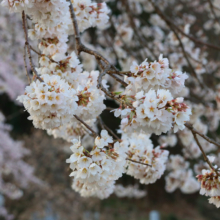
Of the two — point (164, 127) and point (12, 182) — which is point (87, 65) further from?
point (12, 182)

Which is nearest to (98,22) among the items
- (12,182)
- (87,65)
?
(87,65)

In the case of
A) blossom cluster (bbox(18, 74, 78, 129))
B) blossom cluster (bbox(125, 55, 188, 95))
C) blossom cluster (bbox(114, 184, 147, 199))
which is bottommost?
blossom cluster (bbox(18, 74, 78, 129))

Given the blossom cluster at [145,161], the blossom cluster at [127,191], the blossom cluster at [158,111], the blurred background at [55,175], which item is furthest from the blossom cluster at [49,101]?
the blossom cluster at [127,191]

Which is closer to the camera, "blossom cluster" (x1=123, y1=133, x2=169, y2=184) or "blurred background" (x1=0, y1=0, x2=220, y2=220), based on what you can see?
"blossom cluster" (x1=123, y1=133, x2=169, y2=184)

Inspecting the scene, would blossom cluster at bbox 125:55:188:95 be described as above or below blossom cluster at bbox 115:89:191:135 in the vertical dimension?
above

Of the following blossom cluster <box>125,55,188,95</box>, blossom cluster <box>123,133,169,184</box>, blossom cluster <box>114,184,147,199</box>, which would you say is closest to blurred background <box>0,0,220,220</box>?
blossom cluster <box>114,184,147,199</box>

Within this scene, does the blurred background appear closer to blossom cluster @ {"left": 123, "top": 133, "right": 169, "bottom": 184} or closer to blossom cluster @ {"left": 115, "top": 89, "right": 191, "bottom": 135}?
blossom cluster @ {"left": 123, "top": 133, "right": 169, "bottom": 184}

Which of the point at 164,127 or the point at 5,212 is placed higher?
the point at 164,127

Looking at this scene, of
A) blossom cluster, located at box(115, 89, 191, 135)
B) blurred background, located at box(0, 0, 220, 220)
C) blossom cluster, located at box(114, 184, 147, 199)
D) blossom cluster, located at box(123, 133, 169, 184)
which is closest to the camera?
blossom cluster, located at box(115, 89, 191, 135)

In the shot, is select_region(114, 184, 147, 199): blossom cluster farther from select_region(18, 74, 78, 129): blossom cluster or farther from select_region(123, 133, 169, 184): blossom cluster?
select_region(18, 74, 78, 129): blossom cluster

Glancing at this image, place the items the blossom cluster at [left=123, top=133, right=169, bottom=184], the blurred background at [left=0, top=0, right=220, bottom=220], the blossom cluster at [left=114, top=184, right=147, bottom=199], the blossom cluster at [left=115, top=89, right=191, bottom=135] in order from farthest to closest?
the blurred background at [left=0, top=0, right=220, bottom=220] < the blossom cluster at [left=114, top=184, right=147, bottom=199] < the blossom cluster at [left=123, top=133, right=169, bottom=184] < the blossom cluster at [left=115, top=89, right=191, bottom=135]

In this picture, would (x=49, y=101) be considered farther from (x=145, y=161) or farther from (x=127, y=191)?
(x=127, y=191)
